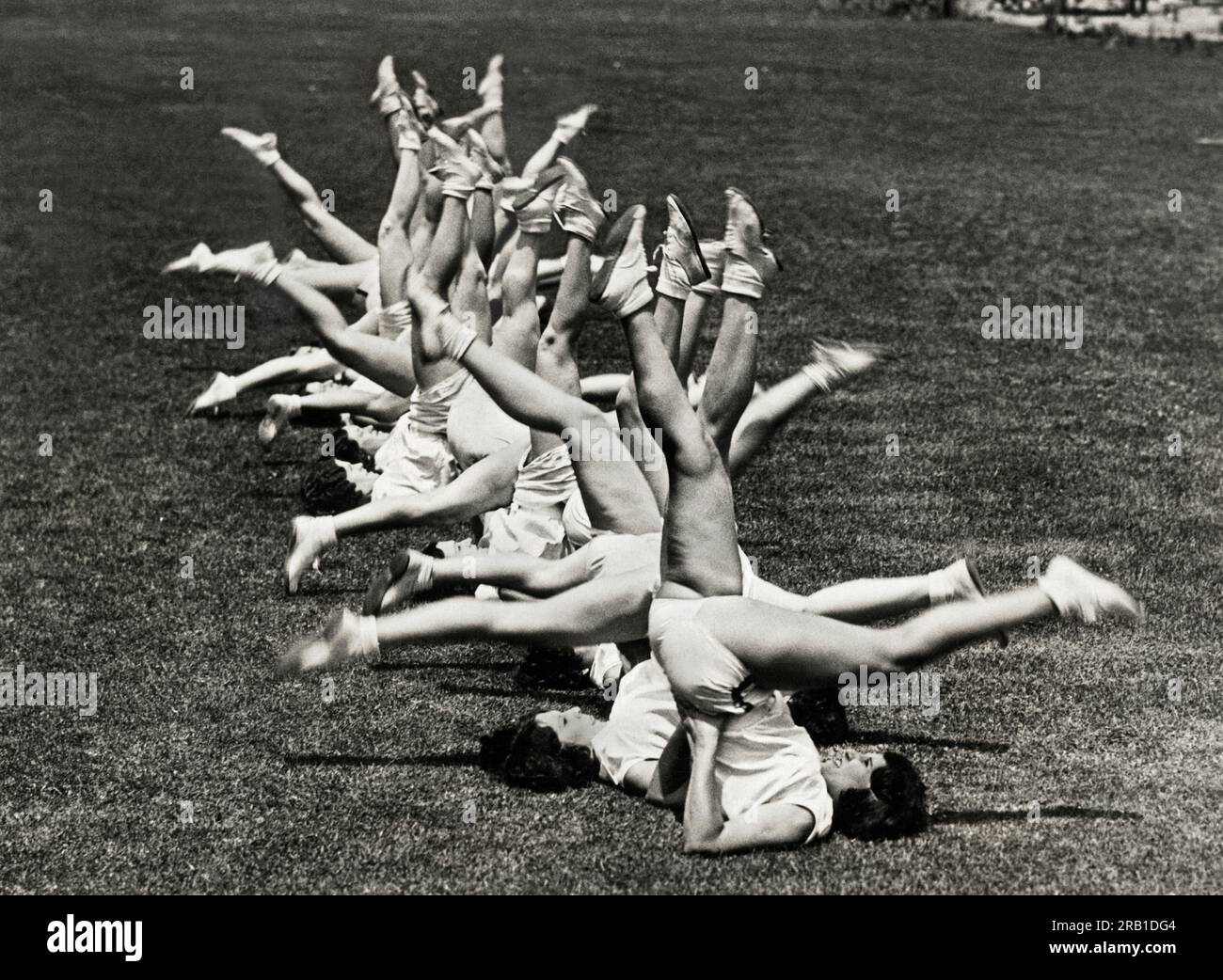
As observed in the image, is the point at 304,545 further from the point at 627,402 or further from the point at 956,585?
the point at 956,585

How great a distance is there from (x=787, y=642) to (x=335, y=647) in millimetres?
1822

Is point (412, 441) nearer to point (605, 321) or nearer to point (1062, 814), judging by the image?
point (1062, 814)

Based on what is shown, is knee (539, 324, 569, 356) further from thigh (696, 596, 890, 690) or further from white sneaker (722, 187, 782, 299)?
thigh (696, 596, 890, 690)

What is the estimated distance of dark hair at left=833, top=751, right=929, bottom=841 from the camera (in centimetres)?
679

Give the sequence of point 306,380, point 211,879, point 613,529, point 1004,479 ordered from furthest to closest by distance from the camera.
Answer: point 306,380 → point 1004,479 → point 613,529 → point 211,879

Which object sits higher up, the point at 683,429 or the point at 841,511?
the point at 683,429

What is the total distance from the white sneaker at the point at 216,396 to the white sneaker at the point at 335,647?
600 centimetres

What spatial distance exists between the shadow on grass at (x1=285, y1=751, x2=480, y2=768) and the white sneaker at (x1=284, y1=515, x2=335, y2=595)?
1.76 metres

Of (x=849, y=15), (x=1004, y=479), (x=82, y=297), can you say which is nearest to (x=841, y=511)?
(x=1004, y=479)

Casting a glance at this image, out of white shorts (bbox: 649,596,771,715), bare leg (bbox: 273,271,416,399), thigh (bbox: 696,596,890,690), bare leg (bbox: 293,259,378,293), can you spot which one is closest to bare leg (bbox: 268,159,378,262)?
bare leg (bbox: 293,259,378,293)

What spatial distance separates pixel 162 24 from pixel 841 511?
2479cm

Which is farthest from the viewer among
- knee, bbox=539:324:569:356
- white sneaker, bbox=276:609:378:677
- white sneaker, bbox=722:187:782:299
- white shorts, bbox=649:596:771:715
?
knee, bbox=539:324:569:356

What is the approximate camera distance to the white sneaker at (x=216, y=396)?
519 inches

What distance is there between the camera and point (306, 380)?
13680mm
